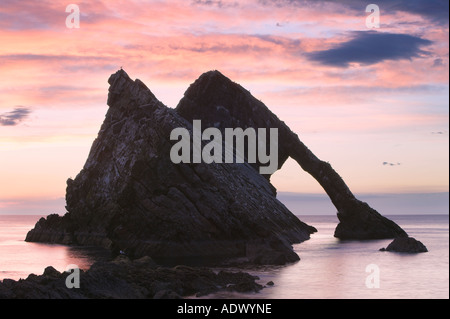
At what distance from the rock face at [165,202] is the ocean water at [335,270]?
12.6ft

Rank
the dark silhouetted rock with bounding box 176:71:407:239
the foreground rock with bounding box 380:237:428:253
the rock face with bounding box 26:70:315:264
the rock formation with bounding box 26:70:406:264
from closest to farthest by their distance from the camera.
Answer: the rock face with bounding box 26:70:315:264, the rock formation with bounding box 26:70:406:264, the foreground rock with bounding box 380:237:428:253, the dark silhouetted rock with bounding box 176:71:407:239

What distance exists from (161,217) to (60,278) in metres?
28.4

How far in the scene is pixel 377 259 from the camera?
60.5 m

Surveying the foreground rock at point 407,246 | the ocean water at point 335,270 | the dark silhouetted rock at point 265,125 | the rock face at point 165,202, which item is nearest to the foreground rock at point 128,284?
the ocean water at point 335,270

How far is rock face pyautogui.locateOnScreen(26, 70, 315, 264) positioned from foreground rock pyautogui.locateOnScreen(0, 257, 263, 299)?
51.8ft

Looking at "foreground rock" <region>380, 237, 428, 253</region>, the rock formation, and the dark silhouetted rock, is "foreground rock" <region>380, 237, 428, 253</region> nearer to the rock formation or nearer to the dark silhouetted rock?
the rock formation

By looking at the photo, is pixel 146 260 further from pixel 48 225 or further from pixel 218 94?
pixel 218 94

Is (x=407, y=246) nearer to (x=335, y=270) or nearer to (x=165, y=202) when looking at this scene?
(x=335, y=270)

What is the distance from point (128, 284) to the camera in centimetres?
3366

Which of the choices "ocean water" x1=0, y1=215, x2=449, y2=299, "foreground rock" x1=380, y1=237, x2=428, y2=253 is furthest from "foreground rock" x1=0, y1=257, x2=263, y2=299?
"foreground rock" x1=380, y1=237, x2=428, y2=253

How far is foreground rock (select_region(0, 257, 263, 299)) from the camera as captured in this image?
99.5ft

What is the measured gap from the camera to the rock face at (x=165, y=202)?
199 feet

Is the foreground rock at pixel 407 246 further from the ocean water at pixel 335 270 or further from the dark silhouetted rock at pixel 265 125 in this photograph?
the dark silhouetted rock at pixel 265 125
